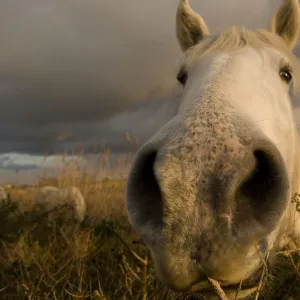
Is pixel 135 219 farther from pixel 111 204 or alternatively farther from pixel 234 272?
pixel 111 204

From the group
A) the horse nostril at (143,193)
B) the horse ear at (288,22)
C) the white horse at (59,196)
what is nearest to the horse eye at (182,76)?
the horse ear at (288,22)

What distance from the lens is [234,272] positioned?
171 centimetres

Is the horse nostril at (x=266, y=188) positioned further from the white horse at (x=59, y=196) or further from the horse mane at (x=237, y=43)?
the white horse at (x=59, y=196)

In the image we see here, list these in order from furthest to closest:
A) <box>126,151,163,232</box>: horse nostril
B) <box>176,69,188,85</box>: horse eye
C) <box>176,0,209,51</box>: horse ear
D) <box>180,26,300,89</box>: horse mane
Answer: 1. <box>176,0,209,51</box>: horse ear
2. <box>176,69,188,85</box>: horse eye
3. <box>180,26,300,89</box>: horse mane
4. <box>126,151,163,232</box>: horse nostril

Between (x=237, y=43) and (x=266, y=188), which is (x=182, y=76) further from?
(x=266, y=188)

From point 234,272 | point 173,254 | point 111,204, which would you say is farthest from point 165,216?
point 111,204

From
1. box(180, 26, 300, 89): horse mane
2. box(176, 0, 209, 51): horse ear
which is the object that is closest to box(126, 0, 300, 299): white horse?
box(180, 26, 300, 89): horse mane

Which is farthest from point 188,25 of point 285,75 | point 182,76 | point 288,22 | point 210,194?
point 210,194

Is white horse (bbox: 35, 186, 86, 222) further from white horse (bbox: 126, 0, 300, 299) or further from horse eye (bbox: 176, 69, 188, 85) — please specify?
white horse (bbox: 126, 0, 300, 299)

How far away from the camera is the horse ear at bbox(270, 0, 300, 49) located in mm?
3559

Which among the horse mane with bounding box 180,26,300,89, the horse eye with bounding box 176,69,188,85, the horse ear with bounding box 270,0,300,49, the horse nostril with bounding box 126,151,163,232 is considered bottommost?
the horse nostril with bounding box 126,151,163,232

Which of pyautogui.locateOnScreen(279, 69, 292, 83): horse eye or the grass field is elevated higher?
pyautogui.locateOnScreen(279, 69, 292, 83): horse eye

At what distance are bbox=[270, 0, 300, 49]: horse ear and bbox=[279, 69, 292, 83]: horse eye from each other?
91 centimetres

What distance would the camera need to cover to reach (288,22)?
3.64m
